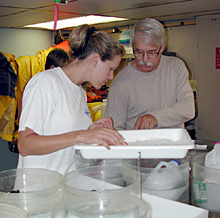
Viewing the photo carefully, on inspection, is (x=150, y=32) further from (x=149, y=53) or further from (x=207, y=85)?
(x=207, y=85)

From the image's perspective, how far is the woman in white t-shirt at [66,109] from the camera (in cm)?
110

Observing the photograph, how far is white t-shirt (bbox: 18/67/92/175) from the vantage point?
116cm

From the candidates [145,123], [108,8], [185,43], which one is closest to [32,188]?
[145,123]

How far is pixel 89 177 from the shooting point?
1025 millimetres

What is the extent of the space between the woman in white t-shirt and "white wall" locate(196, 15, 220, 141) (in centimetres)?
184

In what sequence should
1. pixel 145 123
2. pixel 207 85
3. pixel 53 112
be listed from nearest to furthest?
pixel 53 112 < pixel 145 123 < pixel 207 85

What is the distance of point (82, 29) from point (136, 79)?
0.58 m

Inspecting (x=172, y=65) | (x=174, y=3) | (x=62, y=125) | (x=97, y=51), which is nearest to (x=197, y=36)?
(x=174, y=3)

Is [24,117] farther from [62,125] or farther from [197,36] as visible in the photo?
[197,36]

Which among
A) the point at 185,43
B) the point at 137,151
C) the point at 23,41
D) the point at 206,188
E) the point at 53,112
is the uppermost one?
the point at 23,41

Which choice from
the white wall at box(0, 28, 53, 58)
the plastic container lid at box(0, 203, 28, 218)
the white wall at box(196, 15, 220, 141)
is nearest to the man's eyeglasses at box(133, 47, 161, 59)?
the plastic container lid at box(0, 203, 28, 218)

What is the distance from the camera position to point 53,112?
1.27 meters

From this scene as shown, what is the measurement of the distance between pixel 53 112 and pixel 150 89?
0.74 metres

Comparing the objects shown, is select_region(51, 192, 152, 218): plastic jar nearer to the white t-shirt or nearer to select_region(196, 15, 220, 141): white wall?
the white t-shirt
